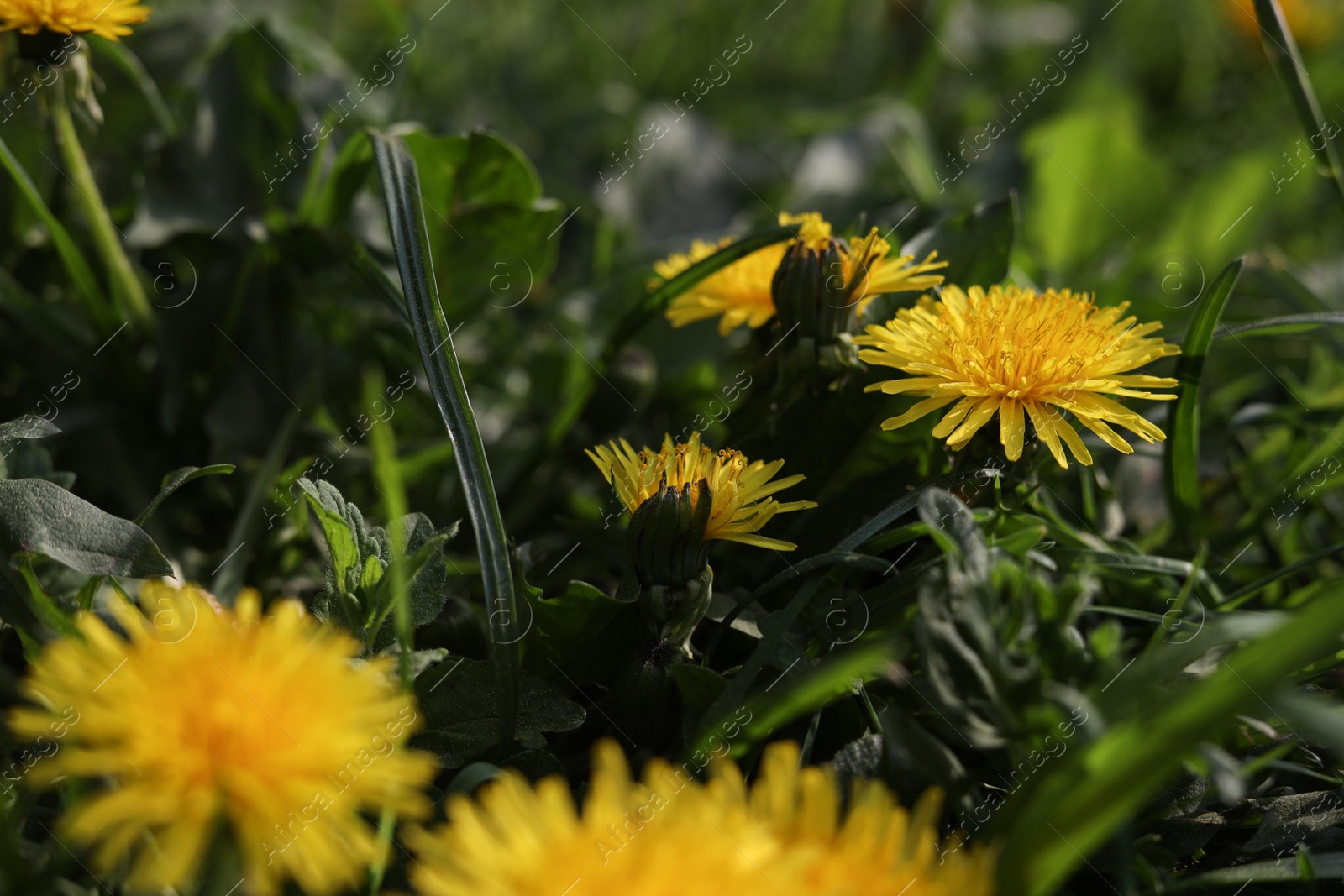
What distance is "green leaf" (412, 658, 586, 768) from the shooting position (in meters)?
0.69

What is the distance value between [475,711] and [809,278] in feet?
1.44

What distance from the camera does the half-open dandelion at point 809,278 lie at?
0.84 m

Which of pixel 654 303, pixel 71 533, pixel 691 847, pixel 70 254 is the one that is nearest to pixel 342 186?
pixel 70 254

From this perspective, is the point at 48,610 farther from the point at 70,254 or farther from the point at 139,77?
the point at 139,77

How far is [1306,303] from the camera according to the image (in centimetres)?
114

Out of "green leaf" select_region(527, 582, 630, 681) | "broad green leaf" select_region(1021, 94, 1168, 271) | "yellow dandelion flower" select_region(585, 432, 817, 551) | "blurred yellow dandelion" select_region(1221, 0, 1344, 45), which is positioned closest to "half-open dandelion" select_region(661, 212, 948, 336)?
"yellow dandelion flower" select_region(585, 432, 817, 551)

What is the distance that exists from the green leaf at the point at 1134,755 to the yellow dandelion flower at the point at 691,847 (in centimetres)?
4

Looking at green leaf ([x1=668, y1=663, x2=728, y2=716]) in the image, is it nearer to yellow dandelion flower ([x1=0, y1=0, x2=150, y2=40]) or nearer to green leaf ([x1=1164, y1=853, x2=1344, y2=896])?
green leaf ([x1=1164, y1=853, x2=1344, y2=896])

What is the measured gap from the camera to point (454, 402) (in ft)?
2.48

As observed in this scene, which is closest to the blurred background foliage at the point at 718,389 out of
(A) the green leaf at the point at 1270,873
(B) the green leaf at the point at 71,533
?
(A) the green leaf at the point at 1270,873

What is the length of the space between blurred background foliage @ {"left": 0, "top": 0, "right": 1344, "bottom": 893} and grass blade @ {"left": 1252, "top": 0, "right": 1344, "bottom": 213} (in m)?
0.12

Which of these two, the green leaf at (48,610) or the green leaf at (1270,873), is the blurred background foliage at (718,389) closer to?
the green leaf at (1270,873)

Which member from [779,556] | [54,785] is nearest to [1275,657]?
[779,556]

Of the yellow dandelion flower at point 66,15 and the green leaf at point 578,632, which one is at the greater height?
the yellow dandelion flower at point 66,15
